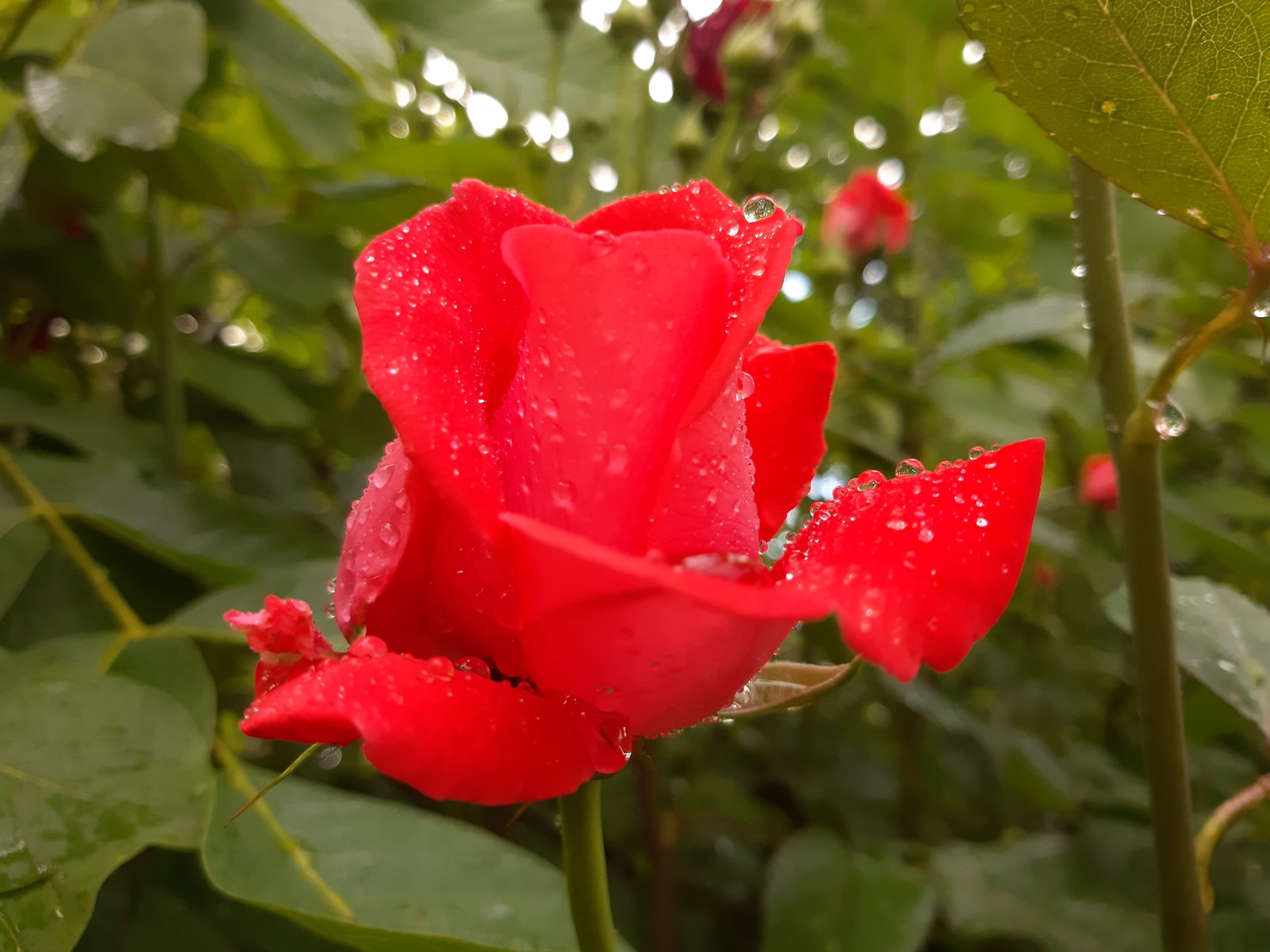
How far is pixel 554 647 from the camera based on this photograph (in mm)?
240

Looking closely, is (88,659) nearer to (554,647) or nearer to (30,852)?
(30,852)

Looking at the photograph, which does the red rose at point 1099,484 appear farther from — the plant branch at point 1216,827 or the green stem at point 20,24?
the green stem at point 20,24

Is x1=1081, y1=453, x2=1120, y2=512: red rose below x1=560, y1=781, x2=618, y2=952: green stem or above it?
below

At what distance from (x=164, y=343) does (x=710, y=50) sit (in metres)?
0.58

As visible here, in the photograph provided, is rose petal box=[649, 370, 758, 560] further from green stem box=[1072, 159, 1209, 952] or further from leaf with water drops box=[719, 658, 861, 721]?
green stem box=[1072, 159, 1209, 952]

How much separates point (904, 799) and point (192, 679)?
2.54 feet

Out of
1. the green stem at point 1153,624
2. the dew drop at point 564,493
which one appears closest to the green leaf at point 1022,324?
the green stem at point 1153,624

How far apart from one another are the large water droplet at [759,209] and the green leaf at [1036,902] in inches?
23.2

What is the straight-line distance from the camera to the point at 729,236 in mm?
273

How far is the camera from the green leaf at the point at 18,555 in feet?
1.54

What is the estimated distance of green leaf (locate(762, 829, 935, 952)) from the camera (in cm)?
64

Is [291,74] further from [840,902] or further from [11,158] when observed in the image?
[840,902]

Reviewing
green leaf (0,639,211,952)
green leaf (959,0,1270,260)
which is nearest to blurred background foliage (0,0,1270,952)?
green leaf (0,639,211,952)

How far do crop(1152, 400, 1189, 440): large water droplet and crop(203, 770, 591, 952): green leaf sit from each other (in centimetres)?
30
